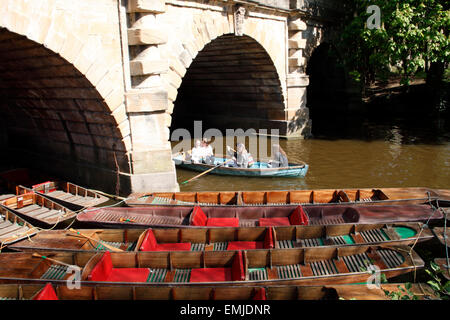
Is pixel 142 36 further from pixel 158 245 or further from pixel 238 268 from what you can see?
pixel 238 268

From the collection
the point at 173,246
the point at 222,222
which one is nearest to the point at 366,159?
the point at 222,222

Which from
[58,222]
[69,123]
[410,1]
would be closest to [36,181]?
[69,123]

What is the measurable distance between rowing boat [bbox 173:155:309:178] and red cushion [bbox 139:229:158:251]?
19.4ft

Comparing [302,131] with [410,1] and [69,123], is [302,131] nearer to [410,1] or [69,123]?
[410,1]

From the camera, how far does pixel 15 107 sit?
14039mm

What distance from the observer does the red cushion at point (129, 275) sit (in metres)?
6.95

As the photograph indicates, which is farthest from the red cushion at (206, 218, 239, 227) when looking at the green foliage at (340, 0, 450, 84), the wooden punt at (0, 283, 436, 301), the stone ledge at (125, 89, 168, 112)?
the green foliage at (340, 0, 450, 84)

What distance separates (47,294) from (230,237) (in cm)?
338

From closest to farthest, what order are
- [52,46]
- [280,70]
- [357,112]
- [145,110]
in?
[52,46] < [145,110] < [280,70] < [357,112]

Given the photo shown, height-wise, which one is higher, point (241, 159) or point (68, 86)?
point (68, 86)

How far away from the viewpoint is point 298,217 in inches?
348

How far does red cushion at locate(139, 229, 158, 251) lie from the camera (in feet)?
25.1
